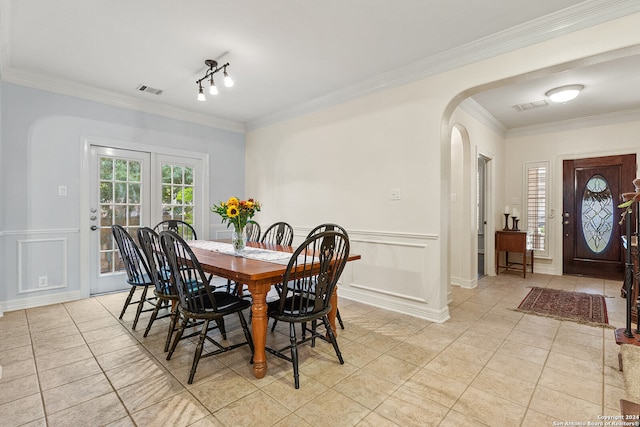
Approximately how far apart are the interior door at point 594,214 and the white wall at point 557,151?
100mm

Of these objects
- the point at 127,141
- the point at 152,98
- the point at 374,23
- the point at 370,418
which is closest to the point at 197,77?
the point at 152,98

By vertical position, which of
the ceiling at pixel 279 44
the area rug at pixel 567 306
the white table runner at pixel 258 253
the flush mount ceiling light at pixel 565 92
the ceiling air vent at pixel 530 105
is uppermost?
the ceiling at pixel 279 44

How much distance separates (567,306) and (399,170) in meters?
2.45

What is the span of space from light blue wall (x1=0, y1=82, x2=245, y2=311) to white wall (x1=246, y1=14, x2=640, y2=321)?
2.57 meters

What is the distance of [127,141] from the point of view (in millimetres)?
4160

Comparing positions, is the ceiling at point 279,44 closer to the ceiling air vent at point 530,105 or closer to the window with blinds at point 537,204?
the ceiling air vent at point 530,105

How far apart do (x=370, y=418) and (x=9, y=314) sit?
3.80m

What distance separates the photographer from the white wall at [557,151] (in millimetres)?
4746

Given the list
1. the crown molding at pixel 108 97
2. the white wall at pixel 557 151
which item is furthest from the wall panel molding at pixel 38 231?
the white wall at pixel 557 151

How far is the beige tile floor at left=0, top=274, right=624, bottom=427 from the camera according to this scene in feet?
5.53

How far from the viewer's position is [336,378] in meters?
2.04

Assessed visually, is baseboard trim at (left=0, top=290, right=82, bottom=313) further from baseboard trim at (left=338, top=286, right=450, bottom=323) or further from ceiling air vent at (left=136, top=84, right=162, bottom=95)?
baseboard trim at (left=338, top=286, right=450, bottom=323)

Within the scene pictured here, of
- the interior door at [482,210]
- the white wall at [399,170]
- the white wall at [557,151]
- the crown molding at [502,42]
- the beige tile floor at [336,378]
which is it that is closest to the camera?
the beige tile floor at [336,378]

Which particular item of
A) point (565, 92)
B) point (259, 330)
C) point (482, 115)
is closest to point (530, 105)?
point (482, 115)
